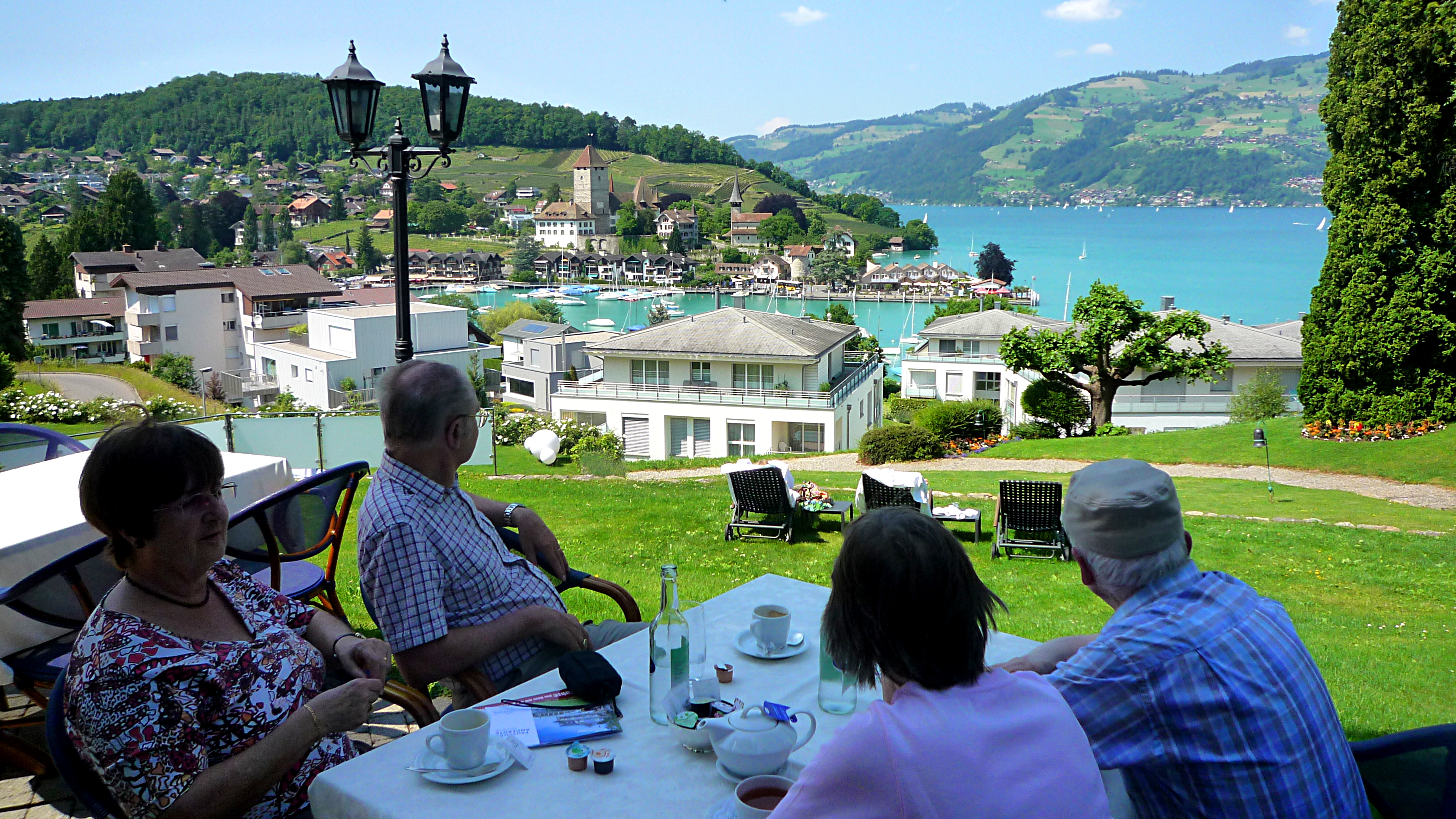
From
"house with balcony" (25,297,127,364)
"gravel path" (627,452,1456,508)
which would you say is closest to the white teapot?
"gravel path" (627,452,1456,508)

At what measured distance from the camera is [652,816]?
1.63m

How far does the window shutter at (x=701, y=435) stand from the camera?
2817 centimetres

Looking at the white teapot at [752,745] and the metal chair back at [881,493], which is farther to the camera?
the metal chair back at [881,493]

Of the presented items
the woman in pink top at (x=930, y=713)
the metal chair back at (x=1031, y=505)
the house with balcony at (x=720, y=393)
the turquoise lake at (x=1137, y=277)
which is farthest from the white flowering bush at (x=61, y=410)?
the turquoise lake at (x=1137, y=277)

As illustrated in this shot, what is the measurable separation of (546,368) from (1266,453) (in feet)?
122

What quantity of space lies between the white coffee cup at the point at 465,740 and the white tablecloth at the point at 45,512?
1158mm

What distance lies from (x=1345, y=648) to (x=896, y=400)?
31220 millimetres

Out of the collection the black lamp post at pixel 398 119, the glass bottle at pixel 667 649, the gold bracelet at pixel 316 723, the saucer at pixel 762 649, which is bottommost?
the saucer at pixel 762 649

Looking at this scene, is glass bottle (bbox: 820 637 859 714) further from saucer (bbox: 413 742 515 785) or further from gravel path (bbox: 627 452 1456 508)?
gravel path (bbox: 627 452 1456 508)

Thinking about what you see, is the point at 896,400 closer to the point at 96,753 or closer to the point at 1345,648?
the point at 1345,648

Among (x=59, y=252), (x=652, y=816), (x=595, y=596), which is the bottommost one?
(x=595, y=596)

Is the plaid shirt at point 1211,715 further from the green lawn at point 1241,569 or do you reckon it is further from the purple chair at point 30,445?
the purple chair at point 30,445

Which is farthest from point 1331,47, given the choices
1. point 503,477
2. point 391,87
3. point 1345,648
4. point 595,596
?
point 391,87

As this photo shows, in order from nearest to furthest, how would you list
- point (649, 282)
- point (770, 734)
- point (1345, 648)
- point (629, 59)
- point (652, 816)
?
point (652, 816) → point (770, 734) → point (1345, 648) → point (629, 59) → point (649, 282)
